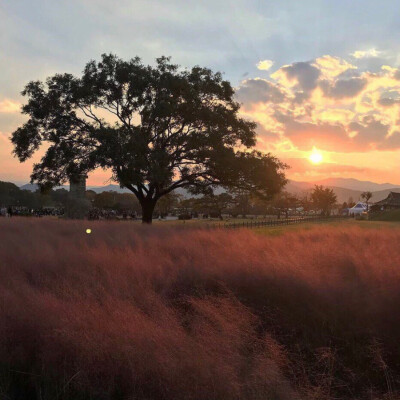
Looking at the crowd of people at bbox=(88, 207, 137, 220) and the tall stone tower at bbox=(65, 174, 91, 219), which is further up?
the tall stone tower at bbox=(65, 174, 91, 219)

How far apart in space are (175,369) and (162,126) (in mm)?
21509

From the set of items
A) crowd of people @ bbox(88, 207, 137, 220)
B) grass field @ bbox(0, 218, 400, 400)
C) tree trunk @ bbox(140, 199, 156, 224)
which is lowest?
grass field @ bbox(0, 218, 400, 400)

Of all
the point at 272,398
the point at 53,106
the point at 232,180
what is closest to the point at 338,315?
the point at 272,398

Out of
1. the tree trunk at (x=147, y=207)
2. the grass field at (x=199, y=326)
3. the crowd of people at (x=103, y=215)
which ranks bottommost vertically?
the grass field at (x=199, y=326)

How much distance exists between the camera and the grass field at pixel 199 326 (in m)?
4.35

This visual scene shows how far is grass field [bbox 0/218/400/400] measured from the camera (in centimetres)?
435

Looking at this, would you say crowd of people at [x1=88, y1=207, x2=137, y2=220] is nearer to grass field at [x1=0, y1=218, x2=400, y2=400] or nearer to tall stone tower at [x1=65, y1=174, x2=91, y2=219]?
tall stone tower at [x1=65, y1=174, x2=91, y2=219]

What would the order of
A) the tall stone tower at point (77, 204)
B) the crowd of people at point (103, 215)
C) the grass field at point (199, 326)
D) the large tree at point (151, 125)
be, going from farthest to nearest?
the tall stone tower at point (77, 204) < the crowd of people at point (103, 215) < the large tree at point (151, 125) < the grass field at point (199, 326)

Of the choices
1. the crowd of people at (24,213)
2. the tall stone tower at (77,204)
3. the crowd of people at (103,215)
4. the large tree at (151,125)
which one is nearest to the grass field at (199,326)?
the large tree at (151,125)

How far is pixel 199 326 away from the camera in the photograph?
541cm

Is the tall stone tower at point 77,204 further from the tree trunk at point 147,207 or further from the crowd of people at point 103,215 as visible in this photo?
the tree trunk at point 147,207

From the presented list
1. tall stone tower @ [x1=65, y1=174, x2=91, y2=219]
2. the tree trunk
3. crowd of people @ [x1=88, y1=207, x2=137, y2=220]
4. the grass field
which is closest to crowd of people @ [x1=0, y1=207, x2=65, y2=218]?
tall stone tower @ [x1=65, y1=174, x2=91, y2=219]

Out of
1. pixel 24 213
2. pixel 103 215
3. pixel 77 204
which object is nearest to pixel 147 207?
pixel 77 204

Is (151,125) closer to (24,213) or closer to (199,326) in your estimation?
(199,326)
